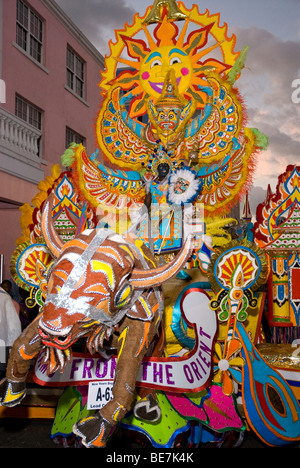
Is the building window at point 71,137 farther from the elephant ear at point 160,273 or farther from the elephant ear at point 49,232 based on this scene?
the elephant ear at point 160,273

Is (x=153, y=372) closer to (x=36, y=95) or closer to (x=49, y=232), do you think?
(x=49, y=232)

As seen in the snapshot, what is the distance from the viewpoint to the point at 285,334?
405cm

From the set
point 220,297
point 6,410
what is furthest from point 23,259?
point 220,297

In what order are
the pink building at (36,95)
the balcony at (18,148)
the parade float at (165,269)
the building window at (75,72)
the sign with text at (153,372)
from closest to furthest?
the parade float at (165,269), the sign with text at (153,372), the balcony at (18,148), the pink building at (36,95), the building window at (75,72)

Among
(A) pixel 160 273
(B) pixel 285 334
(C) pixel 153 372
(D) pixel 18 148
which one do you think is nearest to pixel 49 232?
(A) pixel 160 273

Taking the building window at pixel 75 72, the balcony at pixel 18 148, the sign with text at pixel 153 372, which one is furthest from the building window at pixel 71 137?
the sign with text at pixel 153 372

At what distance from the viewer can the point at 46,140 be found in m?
11.5

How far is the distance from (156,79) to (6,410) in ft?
10.5

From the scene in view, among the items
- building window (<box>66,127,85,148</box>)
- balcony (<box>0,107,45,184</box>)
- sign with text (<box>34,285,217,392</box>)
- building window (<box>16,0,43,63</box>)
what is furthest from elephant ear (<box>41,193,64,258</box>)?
building window (<box>66,127,85,148</box>)

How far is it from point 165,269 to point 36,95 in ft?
31.9

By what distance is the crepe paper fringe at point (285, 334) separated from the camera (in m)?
4.04

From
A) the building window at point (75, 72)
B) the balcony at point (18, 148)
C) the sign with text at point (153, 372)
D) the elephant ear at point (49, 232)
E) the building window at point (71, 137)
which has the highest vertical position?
the building window at point (75, 72)

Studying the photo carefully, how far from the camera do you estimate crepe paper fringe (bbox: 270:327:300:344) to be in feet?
13.2
